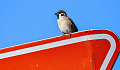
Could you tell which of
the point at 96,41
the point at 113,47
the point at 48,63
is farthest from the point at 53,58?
the point at 113,47

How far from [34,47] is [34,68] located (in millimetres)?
190

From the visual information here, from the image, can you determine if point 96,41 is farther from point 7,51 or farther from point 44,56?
point 7,51

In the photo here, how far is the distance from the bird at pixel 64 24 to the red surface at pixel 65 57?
6.38 feet

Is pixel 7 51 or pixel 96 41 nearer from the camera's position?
pixel 96 41

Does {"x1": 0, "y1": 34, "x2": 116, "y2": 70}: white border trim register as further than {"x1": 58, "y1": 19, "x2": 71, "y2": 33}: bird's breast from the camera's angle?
No

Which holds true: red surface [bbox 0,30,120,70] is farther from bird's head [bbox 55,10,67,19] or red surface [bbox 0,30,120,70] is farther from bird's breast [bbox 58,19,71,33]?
bird's head [bbox 55,10,67,19]

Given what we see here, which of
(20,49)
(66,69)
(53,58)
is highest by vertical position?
(20,49)

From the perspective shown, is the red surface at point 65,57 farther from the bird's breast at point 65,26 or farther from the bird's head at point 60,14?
the bird's head at point 60,14

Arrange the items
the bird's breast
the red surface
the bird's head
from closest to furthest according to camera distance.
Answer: the red surface
the bird's breast
the bird's head

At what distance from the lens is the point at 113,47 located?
1.48 meters

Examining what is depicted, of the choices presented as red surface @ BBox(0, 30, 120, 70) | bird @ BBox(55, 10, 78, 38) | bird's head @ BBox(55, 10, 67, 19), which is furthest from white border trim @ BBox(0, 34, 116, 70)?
bird's head @ BBox(55, 10, 67, 19)

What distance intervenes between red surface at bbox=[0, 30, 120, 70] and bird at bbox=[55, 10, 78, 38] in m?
1.94

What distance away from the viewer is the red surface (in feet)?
4.79

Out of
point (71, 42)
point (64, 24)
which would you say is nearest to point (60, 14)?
point (64, 24)
